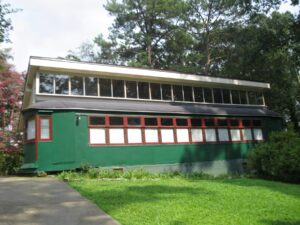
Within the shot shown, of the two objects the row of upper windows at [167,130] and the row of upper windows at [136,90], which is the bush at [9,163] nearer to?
the row of upper windows at [136,90]

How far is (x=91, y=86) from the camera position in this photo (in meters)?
18.4

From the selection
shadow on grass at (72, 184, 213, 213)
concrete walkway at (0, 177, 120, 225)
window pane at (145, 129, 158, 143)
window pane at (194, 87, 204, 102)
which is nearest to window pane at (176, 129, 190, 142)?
window pane at (145, 129, 158, 143)

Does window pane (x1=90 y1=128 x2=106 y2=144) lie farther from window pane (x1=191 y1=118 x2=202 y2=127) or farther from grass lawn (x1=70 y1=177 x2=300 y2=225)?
window pane (x1=191 y1=118 x2=202 y2=127)

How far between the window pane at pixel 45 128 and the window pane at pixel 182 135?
672 cm

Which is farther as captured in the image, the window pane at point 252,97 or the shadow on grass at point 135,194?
the window pane at point 252,97

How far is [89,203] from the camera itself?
9070 millimetres

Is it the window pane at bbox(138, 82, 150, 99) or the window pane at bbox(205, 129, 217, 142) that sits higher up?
the window pane at bbox(138, 82, 150, 99)

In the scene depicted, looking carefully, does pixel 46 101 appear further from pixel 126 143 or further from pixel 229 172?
pixel 229 172

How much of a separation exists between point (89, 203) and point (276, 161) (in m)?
10.0

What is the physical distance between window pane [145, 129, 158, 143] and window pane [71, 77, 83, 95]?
149 inches

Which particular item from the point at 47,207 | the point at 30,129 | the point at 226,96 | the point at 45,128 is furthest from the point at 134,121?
the point at 47,207

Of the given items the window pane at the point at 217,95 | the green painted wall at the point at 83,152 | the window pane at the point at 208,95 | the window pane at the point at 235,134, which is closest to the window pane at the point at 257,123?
the window pane at the point at 235,134

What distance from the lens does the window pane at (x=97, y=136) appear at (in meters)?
16.5

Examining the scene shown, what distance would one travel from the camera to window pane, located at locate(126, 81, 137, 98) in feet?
64.1
